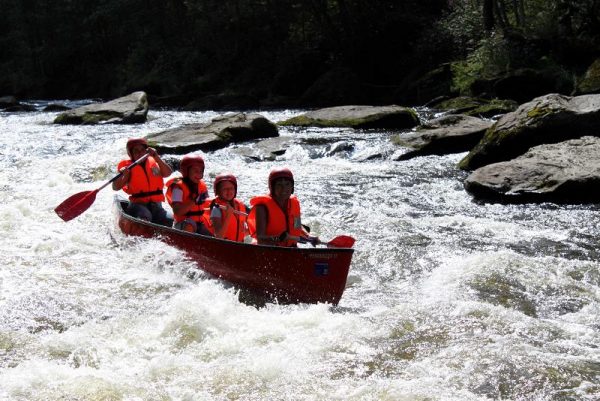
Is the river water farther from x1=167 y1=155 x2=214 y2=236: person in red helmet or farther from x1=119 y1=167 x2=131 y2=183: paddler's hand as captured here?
x1=119 y1=167 x2=131 y2=183: paddler's hand

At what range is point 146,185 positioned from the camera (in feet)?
26.0

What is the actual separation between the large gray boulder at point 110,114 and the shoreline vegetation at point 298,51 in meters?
4.90

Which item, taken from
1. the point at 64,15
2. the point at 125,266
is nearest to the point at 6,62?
the point at 64,15

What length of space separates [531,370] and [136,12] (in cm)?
3365

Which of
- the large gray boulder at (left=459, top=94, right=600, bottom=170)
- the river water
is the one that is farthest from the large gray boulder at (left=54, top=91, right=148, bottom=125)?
the large gray boulder at (left=459, top=94, right=600, bottom=170)

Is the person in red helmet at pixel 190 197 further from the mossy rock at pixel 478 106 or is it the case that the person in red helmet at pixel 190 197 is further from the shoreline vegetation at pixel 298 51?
the shoreline vegetation at pixel 298 51

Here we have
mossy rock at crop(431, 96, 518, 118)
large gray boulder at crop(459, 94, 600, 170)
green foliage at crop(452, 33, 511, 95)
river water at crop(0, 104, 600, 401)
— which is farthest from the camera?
green foliage at crop(452, 33, 511, 95)

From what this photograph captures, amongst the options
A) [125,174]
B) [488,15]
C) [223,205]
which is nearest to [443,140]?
[125,174]

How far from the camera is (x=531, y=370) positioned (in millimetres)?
4500

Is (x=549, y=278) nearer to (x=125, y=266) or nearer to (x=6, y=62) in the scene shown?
(x=125, y=266)

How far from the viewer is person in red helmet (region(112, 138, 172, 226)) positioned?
7.82 m

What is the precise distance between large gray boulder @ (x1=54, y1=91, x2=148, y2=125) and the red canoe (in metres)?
12.1

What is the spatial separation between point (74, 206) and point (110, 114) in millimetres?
10426

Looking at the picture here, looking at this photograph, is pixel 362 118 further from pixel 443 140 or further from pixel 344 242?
pixel 344 242
